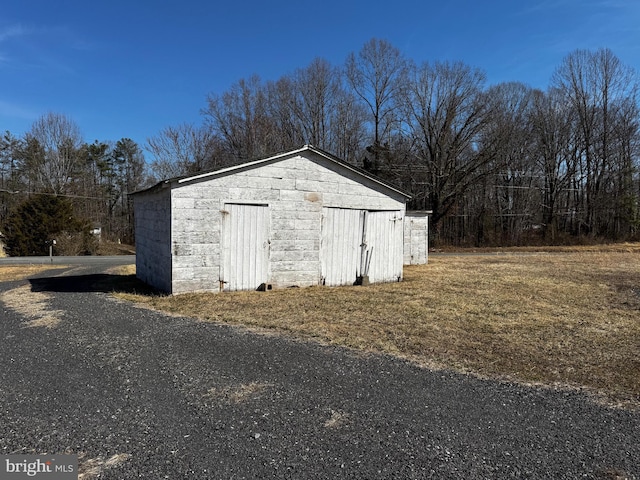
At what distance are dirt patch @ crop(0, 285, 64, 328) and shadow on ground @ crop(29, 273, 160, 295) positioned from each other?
1.78ft

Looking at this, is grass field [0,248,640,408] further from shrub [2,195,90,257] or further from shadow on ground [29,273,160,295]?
shrub [2,195,90,257]

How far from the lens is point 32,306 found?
7.86m

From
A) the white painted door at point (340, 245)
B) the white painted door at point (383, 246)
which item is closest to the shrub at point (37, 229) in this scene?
the white painted door at point (340, 245)

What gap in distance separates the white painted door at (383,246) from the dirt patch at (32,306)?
22.6 feet

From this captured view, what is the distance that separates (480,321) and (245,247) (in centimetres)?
514

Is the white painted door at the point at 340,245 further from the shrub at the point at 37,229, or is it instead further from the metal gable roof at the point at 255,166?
the shrub at the point at 37,229

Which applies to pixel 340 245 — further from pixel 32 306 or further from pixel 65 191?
pixel 65 191

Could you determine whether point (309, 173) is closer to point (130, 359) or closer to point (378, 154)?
point (130, 359)

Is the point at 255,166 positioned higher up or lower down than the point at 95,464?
higher up

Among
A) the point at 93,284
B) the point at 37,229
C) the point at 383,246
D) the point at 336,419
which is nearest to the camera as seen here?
the point at 336,419

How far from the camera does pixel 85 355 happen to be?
4.82m

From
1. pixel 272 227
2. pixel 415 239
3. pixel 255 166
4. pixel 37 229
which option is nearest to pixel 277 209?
pixel 272 227

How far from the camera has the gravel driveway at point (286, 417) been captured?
8.48 ft

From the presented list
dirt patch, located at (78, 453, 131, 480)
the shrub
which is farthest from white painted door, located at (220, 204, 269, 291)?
the shrub
